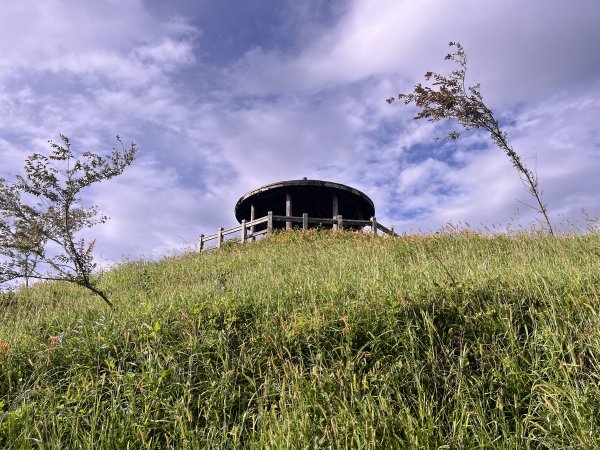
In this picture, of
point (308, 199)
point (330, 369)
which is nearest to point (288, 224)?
point (308, 199)

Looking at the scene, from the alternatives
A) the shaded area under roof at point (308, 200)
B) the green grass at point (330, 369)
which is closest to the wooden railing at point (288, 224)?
the shaded area under roof at point (308, 200)

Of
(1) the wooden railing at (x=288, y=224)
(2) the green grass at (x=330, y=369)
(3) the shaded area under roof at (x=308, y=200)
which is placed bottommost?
(2) the green grass at (x=330, y=369)

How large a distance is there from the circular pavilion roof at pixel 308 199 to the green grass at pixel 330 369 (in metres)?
13.7

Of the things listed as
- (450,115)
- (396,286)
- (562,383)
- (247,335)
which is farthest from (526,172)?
(247,335)

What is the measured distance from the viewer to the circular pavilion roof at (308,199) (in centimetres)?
1889

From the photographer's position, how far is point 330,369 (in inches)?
136

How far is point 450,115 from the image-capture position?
38.1 ft

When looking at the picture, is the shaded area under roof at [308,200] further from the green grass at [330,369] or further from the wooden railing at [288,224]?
the green grass at [330,369]

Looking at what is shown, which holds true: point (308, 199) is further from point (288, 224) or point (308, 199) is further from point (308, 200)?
point (288, 224)

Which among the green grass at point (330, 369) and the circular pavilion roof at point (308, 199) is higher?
the circular pavilion roof at point (308, 199)

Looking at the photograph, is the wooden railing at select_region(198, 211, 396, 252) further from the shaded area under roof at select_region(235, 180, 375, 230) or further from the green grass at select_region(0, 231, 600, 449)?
the green grass at select_region(0, 231, 600, 449)

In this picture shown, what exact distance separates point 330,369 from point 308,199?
1831 cm

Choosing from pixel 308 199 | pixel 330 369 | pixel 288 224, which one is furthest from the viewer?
pixel 308 199

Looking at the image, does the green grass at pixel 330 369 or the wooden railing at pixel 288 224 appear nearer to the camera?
the green grass at pixel 330 369
